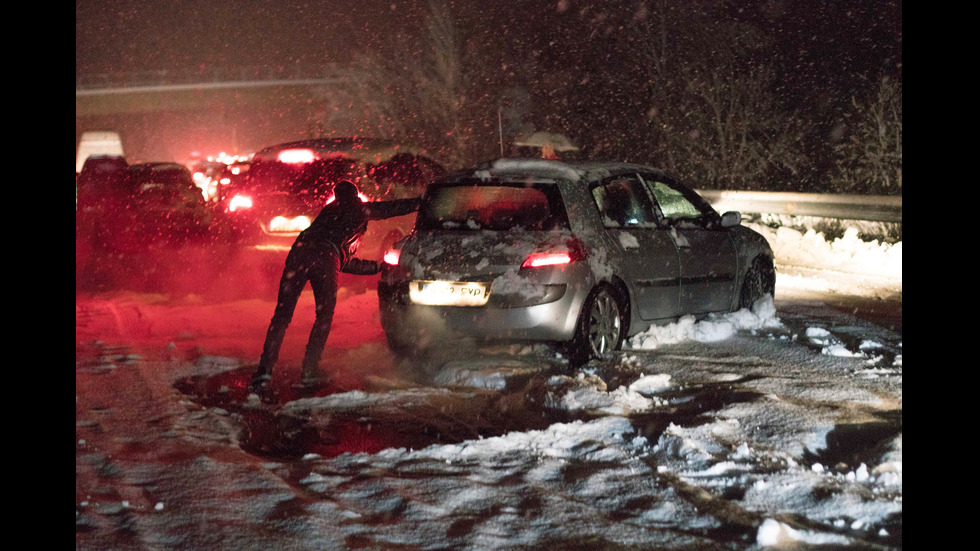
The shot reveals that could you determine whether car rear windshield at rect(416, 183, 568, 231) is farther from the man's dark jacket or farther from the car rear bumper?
the car rear bumper

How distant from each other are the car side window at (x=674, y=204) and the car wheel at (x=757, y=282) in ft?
2.62

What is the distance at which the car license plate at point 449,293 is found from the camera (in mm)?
7141

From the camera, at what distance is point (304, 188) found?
38.7 feet

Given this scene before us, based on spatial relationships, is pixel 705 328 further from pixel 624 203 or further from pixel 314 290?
pixel 314 290

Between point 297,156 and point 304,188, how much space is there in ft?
1.69

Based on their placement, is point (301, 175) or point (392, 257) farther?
point (301, 175)

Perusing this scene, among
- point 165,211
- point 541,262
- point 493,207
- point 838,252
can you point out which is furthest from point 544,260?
point 165,211

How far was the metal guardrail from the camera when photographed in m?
14.0

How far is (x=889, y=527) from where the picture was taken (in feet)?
13.3

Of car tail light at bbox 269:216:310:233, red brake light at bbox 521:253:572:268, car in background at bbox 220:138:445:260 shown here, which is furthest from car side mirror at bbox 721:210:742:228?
car tail light at bbox 269:216:310:233

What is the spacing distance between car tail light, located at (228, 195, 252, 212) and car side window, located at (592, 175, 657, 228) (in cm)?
527

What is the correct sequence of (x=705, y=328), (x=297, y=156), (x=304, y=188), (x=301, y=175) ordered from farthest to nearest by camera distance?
(x=297, y=156), (x=301, y=175), (x=304, y=188), (x=705, y=328)
